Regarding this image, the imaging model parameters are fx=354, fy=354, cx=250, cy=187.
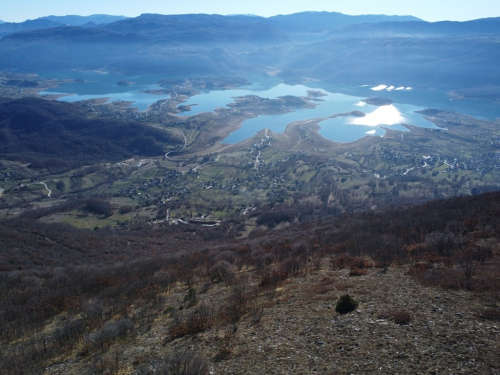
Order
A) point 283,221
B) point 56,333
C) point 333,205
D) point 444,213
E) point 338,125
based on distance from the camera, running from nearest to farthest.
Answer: point 56,333
point 444,213
point 283,221
point 333,205
point 338,125

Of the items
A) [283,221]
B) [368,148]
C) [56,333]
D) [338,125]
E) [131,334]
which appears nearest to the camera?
[131,334]

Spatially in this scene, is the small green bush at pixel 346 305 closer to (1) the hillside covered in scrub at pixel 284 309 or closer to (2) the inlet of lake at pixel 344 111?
(1) the hillside covered in scrub at pixel 284 309

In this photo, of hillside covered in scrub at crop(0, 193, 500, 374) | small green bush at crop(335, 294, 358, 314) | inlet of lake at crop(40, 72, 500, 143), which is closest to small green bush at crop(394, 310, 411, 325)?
hillside covered in scrub at crop(0, 193, 500, 374)

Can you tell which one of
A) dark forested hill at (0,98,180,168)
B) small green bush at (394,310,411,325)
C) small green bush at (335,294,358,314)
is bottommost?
dark forested hill at (0,98,180,168)

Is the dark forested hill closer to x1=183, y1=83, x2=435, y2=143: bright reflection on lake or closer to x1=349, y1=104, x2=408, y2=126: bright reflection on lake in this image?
x1=183, y1=83, x2=435, y2=143: bright reflection on lake

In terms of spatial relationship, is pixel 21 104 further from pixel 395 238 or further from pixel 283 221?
pixel 395 238

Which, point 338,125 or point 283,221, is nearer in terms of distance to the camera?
point 283,221

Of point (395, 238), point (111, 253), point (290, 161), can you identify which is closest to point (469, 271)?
point (395, 238)
